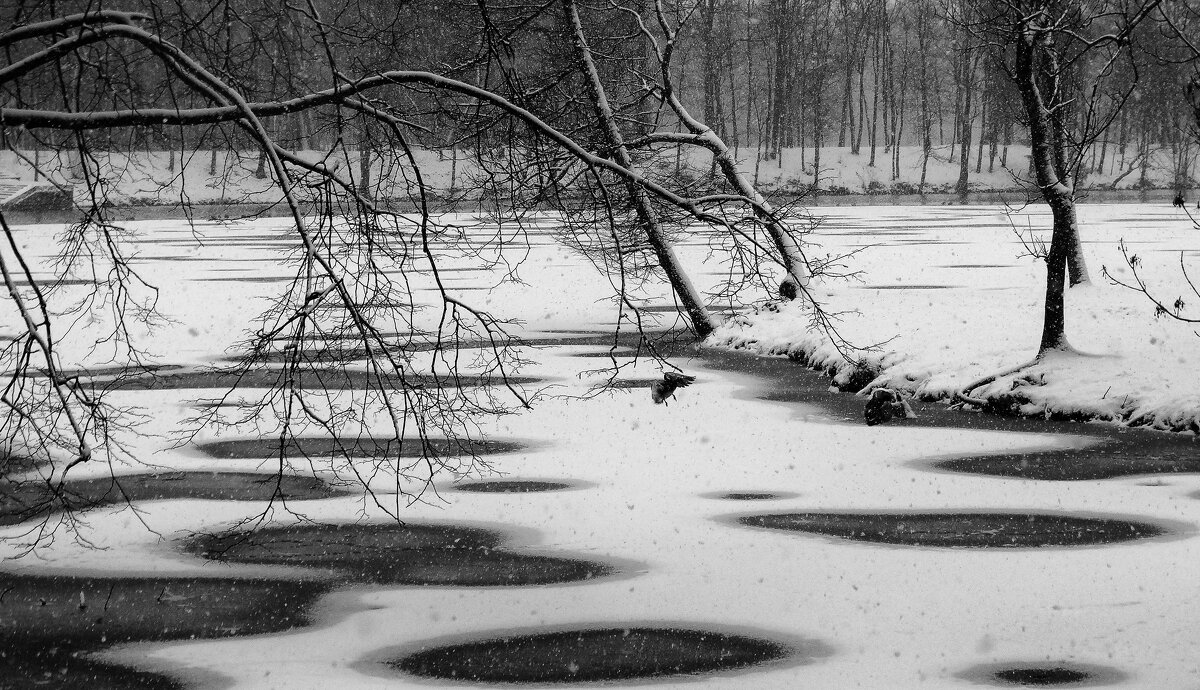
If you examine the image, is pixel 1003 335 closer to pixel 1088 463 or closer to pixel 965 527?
pixel 1088 463

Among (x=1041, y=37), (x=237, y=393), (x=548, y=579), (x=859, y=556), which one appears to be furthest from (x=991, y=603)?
(x=237, y=393)

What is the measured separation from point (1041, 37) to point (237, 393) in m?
10.0

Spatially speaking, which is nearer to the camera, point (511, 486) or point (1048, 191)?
point (511, 486)

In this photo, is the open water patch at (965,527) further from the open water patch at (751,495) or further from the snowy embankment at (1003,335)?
the snowy embankment at (1003,335)

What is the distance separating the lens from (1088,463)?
10.3 m

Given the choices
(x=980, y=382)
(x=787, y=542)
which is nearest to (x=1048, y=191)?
(x=980, y=382)

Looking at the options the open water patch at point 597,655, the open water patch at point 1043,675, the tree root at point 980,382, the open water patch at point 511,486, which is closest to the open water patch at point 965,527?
the open water patch at point 511,486

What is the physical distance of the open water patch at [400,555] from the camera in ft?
24.2

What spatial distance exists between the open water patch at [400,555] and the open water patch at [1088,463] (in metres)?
4.27

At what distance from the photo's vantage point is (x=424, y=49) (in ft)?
47.9

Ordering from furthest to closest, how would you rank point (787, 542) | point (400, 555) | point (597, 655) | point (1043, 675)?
point (787, 542) < point (400, 555) < point (597, 655) < point (1043, 675)

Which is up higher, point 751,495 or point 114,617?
point 114,617

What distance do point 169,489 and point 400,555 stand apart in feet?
9.52

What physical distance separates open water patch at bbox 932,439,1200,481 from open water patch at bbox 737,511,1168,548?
137 centimetres
